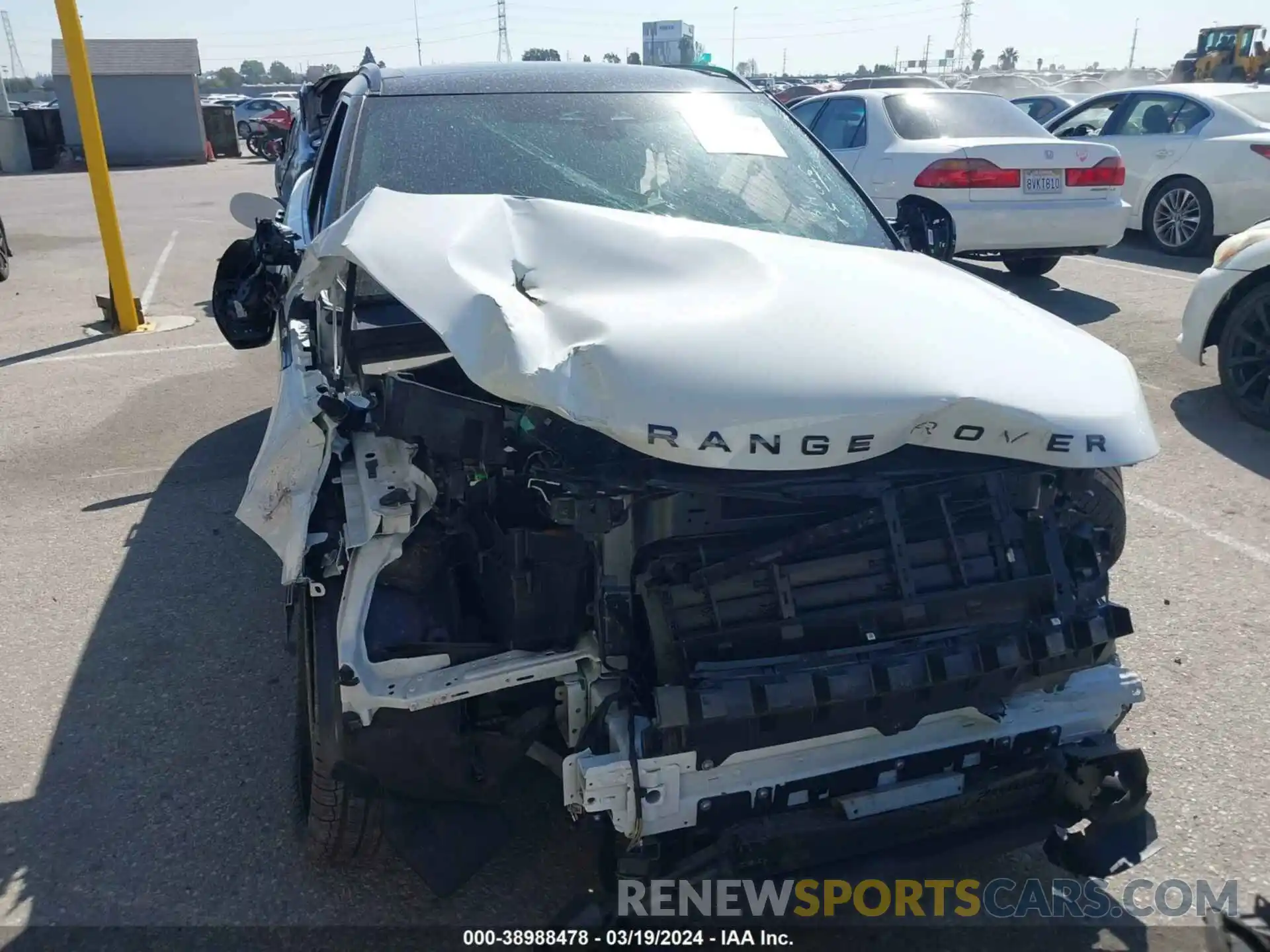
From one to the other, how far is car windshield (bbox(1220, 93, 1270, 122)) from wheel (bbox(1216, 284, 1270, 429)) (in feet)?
19.0

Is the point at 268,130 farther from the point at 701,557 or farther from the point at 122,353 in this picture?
the point at 701,557

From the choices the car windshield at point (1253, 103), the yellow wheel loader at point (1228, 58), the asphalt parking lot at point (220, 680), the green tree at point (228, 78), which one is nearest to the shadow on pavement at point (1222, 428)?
the asphalt parking lot at point (220, 680)

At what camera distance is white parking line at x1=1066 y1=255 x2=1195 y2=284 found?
31.9 feet

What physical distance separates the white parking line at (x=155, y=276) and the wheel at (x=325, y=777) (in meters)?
7.70

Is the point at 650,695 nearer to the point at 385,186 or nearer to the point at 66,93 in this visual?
the point at 385,186

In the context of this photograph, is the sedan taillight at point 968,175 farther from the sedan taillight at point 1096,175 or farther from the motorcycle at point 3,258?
the motorcycle at point 3,258

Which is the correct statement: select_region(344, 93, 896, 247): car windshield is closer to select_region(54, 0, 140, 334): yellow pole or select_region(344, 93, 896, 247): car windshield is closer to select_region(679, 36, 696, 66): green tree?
select_region(54, 0, 140, 334): yellow pole

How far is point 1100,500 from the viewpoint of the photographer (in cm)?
272

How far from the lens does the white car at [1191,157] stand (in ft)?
32.2

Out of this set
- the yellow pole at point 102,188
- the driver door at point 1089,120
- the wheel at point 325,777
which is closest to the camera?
the wheel at point 325,777

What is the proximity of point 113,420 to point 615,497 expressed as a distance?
17.7 ft

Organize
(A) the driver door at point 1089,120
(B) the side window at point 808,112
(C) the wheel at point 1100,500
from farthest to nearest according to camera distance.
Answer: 1. (A) the driver door at point 1089,120
2. (B) the side window at point 808,112
3. (C) the wheel at point 1100,500

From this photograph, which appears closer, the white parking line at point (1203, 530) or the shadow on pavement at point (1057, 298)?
the white parking line at point (1203, 530)

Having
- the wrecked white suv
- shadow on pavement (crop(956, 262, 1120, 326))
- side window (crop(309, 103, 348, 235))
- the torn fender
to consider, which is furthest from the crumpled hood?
shadow on pavement (crop(956, 262, 1120, 326))
